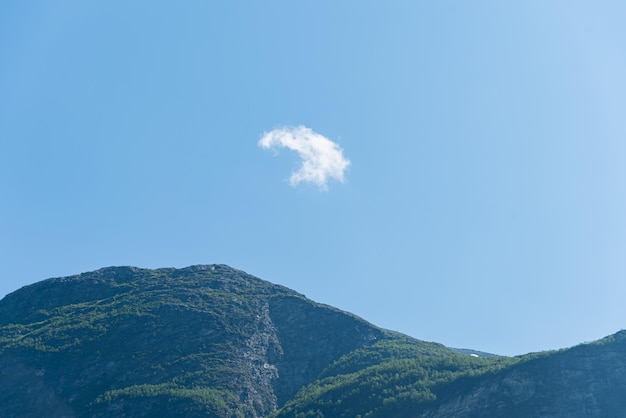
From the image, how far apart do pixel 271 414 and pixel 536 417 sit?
39.0m

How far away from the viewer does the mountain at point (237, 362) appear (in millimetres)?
91875

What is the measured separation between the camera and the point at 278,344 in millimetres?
134500

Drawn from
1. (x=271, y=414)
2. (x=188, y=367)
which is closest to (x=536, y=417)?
(x=271, y=414)

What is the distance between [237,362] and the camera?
403 feet

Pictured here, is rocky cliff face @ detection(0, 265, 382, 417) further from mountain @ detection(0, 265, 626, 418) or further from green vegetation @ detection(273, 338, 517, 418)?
green vegetation @ detection(273, 338, 517, 418)


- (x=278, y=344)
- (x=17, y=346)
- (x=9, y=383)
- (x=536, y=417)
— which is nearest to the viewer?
(x=536, y=417)

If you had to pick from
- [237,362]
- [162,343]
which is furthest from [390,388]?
[162,343]

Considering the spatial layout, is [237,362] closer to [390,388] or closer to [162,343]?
[162,343]

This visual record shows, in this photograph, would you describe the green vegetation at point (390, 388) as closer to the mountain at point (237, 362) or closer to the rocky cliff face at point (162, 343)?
the mountain at point (237, 362)

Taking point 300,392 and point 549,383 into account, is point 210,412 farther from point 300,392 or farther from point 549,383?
point 549,383

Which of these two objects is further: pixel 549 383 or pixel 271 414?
pixel 271 414

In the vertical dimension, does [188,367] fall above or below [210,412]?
above

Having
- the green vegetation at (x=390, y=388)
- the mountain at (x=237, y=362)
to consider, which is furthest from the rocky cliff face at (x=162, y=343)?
the green vegetation at (x=390, y=388)

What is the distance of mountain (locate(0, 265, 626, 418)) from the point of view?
9188 centimetres
